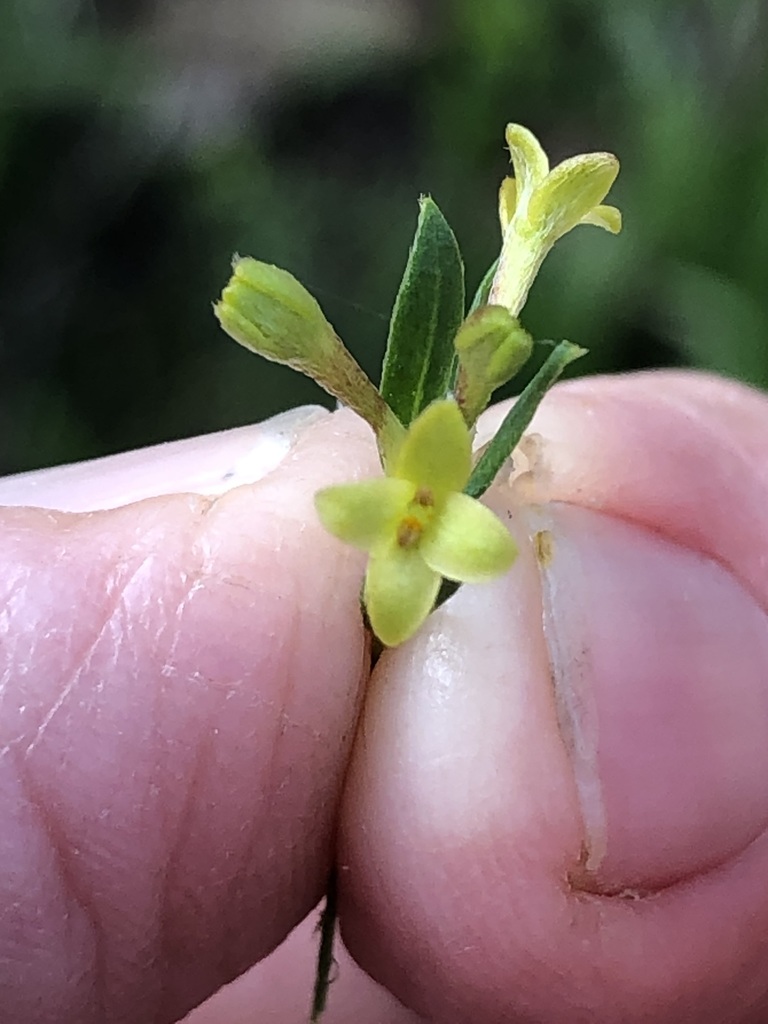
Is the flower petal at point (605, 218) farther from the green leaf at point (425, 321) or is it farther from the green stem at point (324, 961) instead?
the green stem at point (324, 961)

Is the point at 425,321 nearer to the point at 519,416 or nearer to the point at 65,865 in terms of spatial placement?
the point at 519,416

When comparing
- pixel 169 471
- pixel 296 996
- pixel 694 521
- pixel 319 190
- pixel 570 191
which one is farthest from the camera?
pixel 319 190

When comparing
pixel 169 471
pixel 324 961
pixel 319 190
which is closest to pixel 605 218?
pixel 169 471

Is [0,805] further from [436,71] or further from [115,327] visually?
[436,71]

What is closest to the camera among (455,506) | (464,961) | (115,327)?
(455,506)

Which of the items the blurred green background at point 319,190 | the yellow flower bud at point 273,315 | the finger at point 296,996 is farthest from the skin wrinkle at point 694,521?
the blurred green background at point 319,190

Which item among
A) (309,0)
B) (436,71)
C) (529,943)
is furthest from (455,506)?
(309,0)
